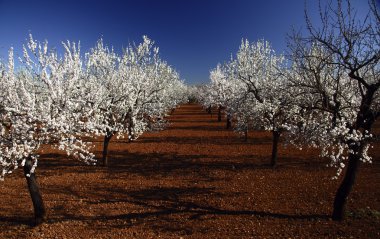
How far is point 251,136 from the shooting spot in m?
33.4

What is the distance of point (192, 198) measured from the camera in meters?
14.3

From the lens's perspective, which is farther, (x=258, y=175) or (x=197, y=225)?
(x=258, y=175)

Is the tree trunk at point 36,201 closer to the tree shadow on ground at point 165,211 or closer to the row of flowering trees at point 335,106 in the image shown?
the tree shadow on ground at point 165,211

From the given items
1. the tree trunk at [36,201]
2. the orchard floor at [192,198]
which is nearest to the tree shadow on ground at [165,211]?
the orchard floor at [192,198]

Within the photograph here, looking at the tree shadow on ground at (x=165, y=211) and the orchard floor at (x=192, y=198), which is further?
the tree shadow on ground at (x=165, y=211)

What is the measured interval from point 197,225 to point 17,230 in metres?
6.81

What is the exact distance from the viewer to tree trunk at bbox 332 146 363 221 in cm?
1083

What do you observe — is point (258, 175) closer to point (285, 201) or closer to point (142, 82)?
point (285, 201)

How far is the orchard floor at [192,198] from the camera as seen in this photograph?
35.8 ft

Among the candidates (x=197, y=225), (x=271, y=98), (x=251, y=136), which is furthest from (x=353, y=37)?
(x=251, y=136)

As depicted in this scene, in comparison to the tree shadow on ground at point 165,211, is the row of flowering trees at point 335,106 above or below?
above

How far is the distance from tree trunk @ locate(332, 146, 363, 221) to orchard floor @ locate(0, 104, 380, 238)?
0.38 m

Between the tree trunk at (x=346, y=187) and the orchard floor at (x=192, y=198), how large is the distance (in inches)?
14.9

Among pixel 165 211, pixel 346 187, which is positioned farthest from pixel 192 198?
pixel 346 187
